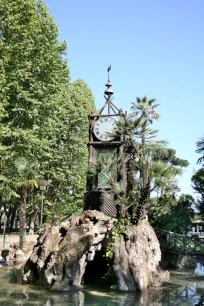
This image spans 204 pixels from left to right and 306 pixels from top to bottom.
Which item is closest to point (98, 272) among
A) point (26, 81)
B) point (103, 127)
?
point (103, 127)

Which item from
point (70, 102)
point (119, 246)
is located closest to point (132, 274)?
point (119, 246)

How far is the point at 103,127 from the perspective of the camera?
1788 cm

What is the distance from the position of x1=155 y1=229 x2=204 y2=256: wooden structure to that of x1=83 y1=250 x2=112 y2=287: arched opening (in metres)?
7.76

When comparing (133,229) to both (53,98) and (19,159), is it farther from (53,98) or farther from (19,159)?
(53,98)

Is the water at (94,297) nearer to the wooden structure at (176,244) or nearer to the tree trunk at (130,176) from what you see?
the tree trunk at (130,176)

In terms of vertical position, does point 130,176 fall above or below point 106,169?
below

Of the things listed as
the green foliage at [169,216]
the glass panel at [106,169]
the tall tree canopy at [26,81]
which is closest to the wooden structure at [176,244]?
the green foliage at [169,216]

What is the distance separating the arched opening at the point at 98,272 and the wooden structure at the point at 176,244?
7.76 metres

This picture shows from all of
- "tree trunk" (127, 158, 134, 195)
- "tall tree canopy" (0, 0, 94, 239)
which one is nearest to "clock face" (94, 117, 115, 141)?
"tree trunk" (127, 158, 134, 195)

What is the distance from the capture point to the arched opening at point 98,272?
14.6 metres

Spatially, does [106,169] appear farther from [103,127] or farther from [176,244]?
[176,244]

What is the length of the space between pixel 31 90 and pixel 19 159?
14.9ft

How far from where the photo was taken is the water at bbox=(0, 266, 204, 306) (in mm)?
10984

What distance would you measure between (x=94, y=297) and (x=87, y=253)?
83.9 inches
